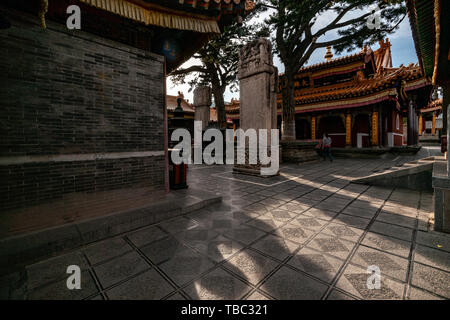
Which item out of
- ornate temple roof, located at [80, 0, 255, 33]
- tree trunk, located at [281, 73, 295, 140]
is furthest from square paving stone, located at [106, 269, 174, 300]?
tree trunk, located at [281, 73, 295, 140]

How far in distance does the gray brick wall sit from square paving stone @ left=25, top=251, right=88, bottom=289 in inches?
39.1

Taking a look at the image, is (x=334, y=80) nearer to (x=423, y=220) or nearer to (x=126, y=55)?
(x=423, y=220)

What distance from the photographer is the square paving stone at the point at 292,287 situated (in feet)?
5.49

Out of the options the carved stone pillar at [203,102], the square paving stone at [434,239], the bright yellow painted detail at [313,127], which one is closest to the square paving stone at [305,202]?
the square paving stone at [434,239]

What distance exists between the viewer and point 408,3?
12.1ft

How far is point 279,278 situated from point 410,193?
5067mm

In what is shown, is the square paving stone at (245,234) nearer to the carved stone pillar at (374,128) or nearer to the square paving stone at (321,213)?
the square paving stone at (321,213)

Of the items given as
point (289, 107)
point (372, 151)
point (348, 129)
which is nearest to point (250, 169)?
point (289, 107)

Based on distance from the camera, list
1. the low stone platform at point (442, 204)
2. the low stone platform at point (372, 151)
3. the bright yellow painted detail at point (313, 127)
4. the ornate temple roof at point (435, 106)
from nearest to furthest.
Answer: the low stone platform at point (442, 204)
the low stone platform at point (372, 151)
the bright yellow painted detail at point (313, 127)
the ornate temple roof at point (435, 106)

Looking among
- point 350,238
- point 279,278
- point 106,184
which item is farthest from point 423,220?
point 106,184

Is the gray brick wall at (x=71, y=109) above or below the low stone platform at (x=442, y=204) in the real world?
above

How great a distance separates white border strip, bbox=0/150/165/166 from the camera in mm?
2516

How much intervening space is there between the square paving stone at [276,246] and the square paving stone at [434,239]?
1764 mm

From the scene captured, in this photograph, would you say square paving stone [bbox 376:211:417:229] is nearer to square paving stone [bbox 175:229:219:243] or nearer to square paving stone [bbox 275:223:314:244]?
square paving stone [bbox 275:223:314:244]
